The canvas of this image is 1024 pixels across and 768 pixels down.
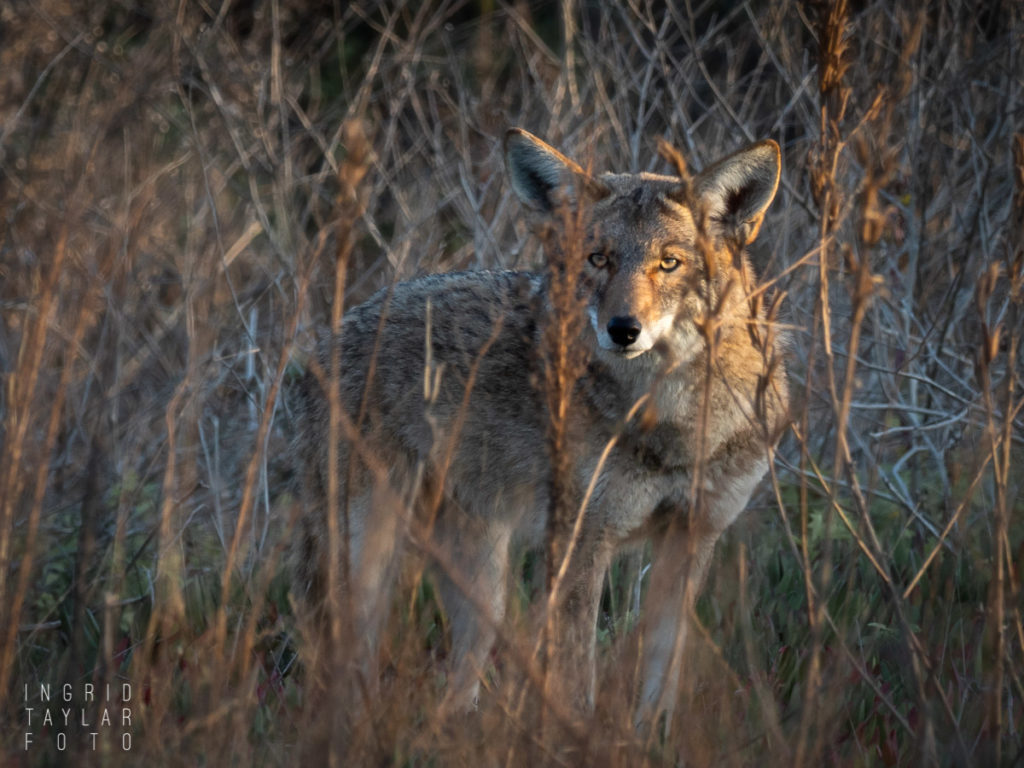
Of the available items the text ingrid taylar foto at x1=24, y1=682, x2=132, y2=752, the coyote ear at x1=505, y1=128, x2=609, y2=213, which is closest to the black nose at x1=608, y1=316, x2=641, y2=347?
the coyote ear at x1=505, y1=128, x2=609, y2=213

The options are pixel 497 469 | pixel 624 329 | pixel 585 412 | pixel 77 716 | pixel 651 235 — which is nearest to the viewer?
pixel 77 716

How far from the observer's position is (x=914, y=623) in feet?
13.4

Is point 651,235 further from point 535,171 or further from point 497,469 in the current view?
point 497,469

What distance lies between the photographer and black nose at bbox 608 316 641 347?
11.3 ft

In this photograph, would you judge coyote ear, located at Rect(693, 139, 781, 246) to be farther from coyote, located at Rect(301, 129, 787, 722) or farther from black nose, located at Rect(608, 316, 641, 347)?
black nose, located at Rect(608, 316, 641, 347)

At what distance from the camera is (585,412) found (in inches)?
154

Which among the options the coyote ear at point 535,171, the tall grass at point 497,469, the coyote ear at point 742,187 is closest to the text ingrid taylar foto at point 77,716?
the tall grass at point 497,469

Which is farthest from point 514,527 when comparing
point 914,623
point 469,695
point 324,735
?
point 324,735

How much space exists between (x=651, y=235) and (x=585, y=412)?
2.42 ft

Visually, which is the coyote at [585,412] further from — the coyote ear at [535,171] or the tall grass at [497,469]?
→ the tall grass at [497,469]

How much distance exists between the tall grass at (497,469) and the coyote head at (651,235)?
1.21 feet

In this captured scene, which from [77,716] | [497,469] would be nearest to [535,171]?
[497,469]

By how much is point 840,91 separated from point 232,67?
531 cm

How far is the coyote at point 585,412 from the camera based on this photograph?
3588mm
